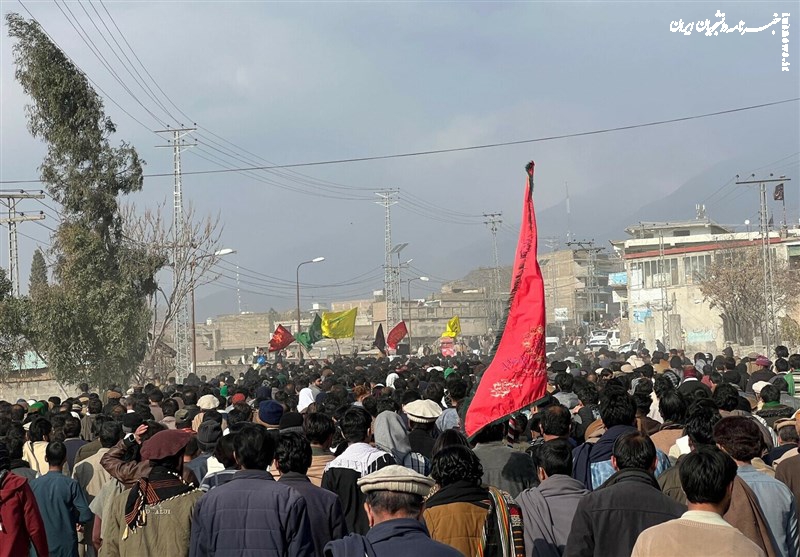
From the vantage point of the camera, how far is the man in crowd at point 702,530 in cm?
434

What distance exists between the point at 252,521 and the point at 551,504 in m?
1.76

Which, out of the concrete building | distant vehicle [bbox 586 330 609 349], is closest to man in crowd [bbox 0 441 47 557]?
the concrete building

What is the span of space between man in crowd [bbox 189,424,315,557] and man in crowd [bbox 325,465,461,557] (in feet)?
3.88

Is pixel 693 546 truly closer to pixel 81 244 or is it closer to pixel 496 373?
pixel 496 373

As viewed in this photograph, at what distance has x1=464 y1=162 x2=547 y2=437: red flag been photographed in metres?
7.87

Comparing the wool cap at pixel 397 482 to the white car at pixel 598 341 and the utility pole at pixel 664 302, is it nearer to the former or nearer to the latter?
the utility pole at pixel 664 302

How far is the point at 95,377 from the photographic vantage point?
109ft

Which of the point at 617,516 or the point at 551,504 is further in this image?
the point at 551,504

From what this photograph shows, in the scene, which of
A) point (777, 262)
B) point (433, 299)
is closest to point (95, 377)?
point (777, 262)

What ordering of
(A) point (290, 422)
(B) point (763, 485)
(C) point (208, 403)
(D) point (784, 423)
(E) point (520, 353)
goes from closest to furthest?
(B) point (763, 485), (E) point (520, 353), (D) point (784, 423), (A) point (290, 422), (C) point (208, 403)

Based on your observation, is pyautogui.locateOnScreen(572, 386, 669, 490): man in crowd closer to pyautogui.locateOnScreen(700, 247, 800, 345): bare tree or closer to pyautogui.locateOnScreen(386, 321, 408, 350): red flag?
pyautogui.locateOnScreen(386, 321, 408, 350): red flag

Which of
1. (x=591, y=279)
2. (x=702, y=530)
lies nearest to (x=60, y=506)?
(x=702, y=530)

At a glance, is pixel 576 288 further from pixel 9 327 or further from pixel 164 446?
pixel 164 446

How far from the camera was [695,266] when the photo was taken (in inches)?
3004
